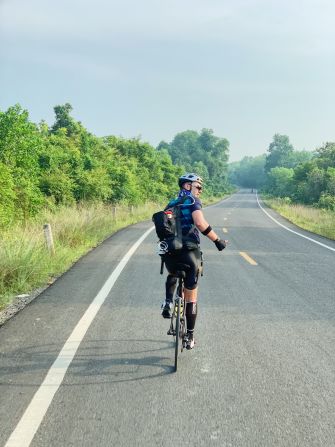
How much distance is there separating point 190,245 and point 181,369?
1.25 m

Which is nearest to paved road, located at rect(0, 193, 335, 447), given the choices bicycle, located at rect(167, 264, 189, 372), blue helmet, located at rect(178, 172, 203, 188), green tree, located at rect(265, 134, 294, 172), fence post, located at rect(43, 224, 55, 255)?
bicycle, located at rect(167, 264, 189, 372)

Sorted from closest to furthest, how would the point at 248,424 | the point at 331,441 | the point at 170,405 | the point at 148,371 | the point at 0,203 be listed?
the point at 331,441 → the point at 248,424 → the point at 170,405 → the point at 148,371 → the point at 0,203

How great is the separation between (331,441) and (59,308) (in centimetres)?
420

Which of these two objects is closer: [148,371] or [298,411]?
[298,411]

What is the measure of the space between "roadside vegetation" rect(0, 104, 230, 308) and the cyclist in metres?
3.12

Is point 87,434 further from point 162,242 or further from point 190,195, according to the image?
point 190,195

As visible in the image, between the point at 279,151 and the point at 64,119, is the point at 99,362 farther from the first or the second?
the point at 279,151

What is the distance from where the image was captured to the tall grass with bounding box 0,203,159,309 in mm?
7359

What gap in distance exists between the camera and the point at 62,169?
19703 millimetres

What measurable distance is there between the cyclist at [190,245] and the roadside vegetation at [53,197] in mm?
3125

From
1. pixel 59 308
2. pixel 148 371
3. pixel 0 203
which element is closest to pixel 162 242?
pixel 148 371

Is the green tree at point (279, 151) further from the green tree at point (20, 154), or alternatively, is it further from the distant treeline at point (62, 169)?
the green tree at point (20, 154)

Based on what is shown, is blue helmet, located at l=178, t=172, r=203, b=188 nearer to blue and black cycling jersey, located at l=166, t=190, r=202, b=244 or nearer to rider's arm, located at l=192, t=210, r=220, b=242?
blue and black cycling jersey, located at l=166, t=190, r=202, b=244

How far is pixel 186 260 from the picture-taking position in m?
4.42
